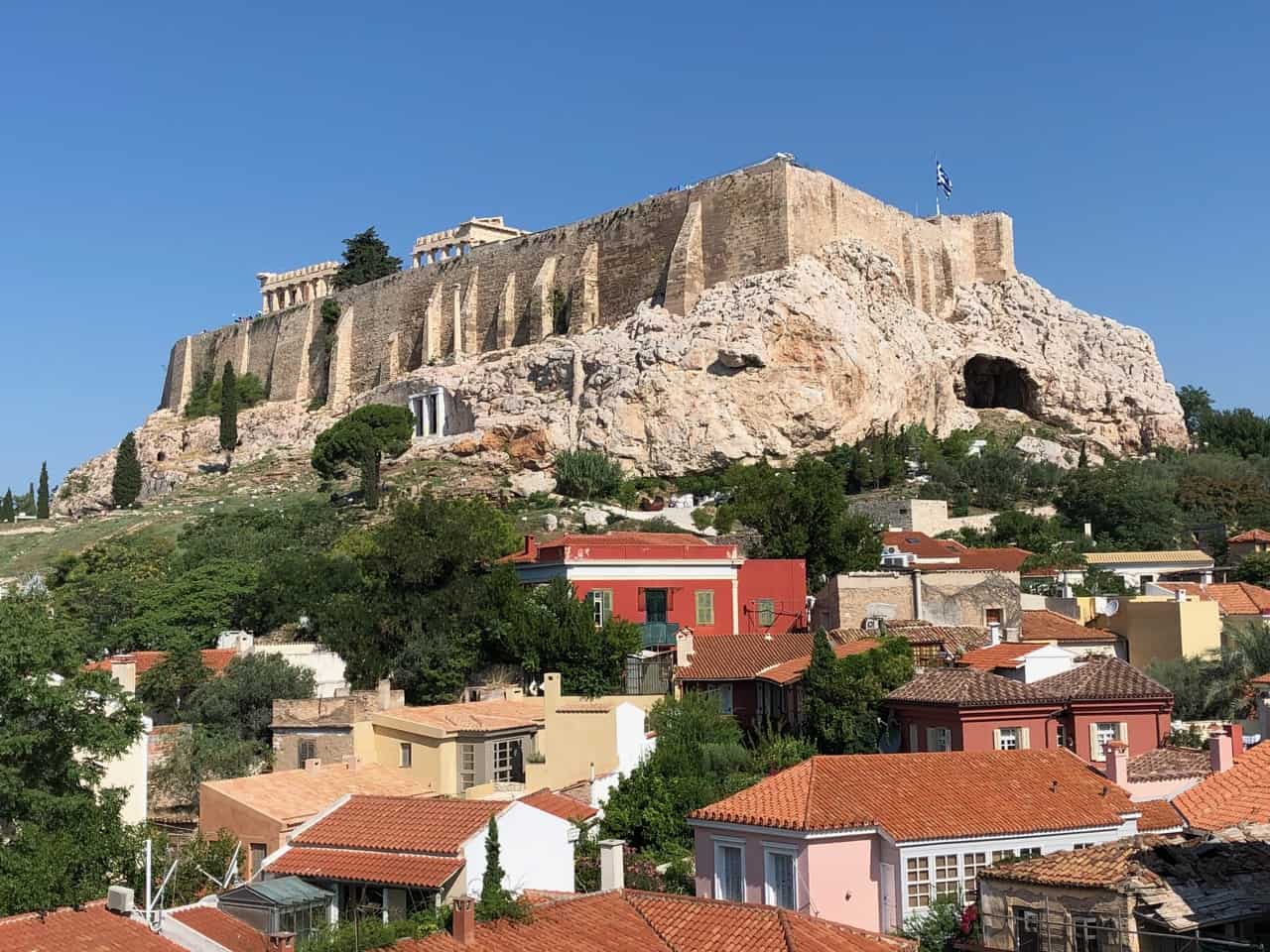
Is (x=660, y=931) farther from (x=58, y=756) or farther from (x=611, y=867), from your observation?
(x=58, y=756)

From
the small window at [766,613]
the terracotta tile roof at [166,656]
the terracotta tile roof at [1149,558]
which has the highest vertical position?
the terracotta tile roof at [1149,558]

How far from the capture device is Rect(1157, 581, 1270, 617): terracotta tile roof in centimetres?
3419

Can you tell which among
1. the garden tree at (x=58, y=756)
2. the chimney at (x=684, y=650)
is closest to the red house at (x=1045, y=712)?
the chimney at (x=684, y=650)

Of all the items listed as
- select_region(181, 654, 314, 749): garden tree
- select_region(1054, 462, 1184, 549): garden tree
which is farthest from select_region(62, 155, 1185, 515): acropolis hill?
select_region(181, 654, 314, 749): garden tree

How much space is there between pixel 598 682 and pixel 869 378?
33.3 m

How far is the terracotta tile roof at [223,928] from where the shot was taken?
15.5 meters

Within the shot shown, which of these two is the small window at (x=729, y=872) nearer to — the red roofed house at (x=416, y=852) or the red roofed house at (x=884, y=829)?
the red roofed house at (x=884, y=829)

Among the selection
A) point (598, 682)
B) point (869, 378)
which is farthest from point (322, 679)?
point (869, 378)

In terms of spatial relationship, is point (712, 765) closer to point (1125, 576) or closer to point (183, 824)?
point (183, 824)

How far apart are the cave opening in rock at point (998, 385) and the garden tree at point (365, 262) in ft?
117

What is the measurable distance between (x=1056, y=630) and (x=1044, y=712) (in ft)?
24.4

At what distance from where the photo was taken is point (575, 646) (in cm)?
3030

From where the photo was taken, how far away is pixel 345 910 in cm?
1769

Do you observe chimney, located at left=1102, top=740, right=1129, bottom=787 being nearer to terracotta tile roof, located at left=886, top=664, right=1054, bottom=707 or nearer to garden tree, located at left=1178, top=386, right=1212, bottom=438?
terracotta tile roof, located at left=886, top=664, right=1054, bottom=707
